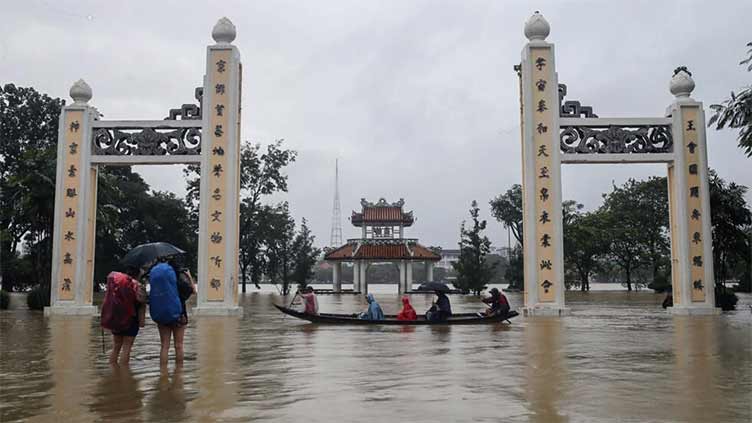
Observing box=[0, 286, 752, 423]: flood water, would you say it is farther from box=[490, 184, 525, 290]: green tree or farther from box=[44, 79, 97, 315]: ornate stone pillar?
box=[490, 184, 525, 290]: green tree

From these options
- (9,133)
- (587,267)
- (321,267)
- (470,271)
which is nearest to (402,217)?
(470,271)

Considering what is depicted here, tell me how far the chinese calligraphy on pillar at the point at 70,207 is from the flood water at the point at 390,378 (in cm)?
608

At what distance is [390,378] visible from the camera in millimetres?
6492

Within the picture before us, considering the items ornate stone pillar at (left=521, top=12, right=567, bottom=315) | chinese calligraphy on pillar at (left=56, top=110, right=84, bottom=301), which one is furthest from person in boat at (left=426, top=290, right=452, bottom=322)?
chinese calligraphy on pillar at (left=56, top=110, right=84, bottom=301)

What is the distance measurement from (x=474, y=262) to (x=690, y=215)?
22.8 meters

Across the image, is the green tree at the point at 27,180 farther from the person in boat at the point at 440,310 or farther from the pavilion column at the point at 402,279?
the pavilion column at the point at 402,279

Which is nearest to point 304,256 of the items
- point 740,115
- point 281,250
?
point 281,250

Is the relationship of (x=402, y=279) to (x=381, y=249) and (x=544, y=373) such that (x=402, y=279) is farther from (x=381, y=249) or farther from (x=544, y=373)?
(x=544, y=373)

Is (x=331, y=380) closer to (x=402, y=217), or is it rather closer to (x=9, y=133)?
(x=9, y=133)

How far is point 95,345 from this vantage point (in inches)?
389

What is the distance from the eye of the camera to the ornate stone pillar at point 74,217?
17312 millimetres

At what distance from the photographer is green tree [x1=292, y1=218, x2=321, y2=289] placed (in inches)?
1580

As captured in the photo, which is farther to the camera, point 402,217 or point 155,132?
point 402,217

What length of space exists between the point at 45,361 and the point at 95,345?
Result: 193cm
